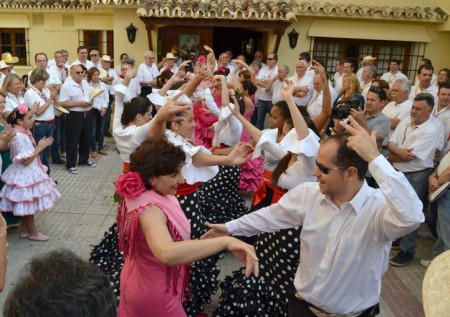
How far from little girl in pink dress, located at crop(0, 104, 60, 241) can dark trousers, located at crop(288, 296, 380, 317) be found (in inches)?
139

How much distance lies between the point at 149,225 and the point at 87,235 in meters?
3.53

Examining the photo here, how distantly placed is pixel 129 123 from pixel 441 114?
385cm

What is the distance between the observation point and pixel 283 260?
139 inches

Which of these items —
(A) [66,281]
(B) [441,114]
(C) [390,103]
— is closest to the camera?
(A) [66,281]

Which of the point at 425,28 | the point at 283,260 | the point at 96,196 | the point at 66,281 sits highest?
the point at 425,28

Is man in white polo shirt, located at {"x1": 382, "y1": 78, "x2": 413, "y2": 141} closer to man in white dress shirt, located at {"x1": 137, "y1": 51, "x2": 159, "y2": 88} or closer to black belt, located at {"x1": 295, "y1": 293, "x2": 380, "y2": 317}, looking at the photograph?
black belt, located at {"x1": 295, "y1": 293, "x2": 380, "y2": 317}

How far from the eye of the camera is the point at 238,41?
14.4 m

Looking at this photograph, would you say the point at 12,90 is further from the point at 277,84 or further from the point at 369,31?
the point at 369,31

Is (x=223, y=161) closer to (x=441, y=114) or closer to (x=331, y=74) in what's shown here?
(x=441, y=114)

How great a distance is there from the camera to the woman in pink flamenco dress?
252 centimetres

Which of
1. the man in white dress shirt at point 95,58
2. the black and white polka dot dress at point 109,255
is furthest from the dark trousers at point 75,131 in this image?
the black and white polka dot dress at point 109,255

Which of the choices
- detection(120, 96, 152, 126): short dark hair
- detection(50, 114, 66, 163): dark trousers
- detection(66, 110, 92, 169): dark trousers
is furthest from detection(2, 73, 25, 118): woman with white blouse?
detection(120, 96, 152, 126): short dark hair

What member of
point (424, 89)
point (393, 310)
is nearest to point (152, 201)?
point (393, 310)

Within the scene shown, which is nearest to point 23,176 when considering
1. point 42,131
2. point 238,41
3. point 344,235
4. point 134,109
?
point 134,109
